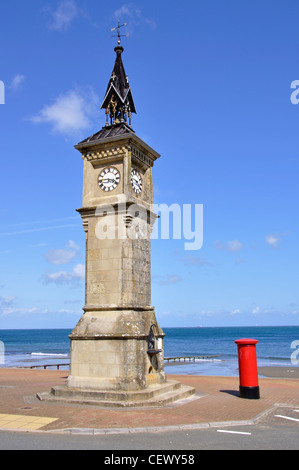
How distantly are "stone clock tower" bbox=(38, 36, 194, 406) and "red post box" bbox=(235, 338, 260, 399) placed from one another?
1871mm

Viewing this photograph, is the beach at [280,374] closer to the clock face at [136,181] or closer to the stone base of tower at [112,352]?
the stone base of tower at [112,352]

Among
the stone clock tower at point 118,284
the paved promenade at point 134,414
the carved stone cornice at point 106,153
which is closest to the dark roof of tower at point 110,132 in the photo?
the stone clock tower at point 118,284

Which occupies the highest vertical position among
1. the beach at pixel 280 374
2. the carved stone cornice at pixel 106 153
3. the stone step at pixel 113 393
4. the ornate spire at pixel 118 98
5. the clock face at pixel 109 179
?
the ornate spire at pixel 118 98

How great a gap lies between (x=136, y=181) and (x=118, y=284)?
152 inches

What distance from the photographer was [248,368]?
12148 mm

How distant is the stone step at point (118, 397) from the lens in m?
11.0

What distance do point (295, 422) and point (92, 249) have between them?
307 inches

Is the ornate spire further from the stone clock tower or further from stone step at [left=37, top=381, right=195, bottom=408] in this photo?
stone step at [left=37, top=381, right=195, bottom=408]

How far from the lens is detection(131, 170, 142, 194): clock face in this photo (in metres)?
14.1

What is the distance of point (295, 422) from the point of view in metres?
9.23

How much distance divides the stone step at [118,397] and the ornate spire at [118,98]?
959 cm

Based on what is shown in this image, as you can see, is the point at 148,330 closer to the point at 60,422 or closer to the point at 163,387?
the point at 163,387
